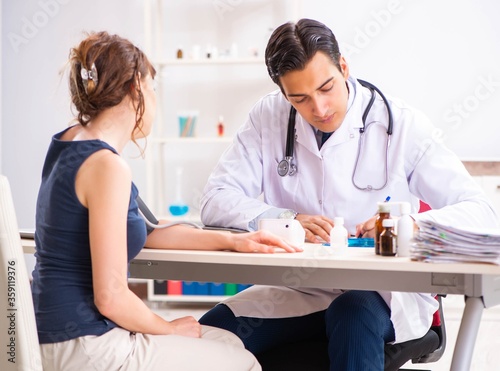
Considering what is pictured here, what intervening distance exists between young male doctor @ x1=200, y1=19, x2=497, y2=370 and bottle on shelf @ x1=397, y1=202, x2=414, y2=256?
0.58 feet

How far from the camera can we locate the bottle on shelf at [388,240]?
1.49 m

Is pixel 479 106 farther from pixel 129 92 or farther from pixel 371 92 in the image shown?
pixel 129 92

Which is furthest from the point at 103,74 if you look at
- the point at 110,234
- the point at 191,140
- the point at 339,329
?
the point at 191,140

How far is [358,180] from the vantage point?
1.99m

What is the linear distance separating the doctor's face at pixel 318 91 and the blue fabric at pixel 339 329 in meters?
0.51

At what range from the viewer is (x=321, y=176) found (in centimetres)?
202

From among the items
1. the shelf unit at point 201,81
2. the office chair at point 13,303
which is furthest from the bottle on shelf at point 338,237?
the shelf unit at point 201,81

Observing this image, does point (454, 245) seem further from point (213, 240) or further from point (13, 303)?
point (13, 303)

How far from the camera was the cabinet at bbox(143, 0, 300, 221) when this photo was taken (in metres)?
4.45

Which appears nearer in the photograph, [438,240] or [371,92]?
[438,240]

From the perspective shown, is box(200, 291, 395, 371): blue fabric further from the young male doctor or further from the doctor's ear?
the doctor's ear

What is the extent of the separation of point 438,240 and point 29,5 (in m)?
3.89

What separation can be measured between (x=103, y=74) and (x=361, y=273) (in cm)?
66

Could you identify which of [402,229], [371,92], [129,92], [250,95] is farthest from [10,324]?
[250,95]
